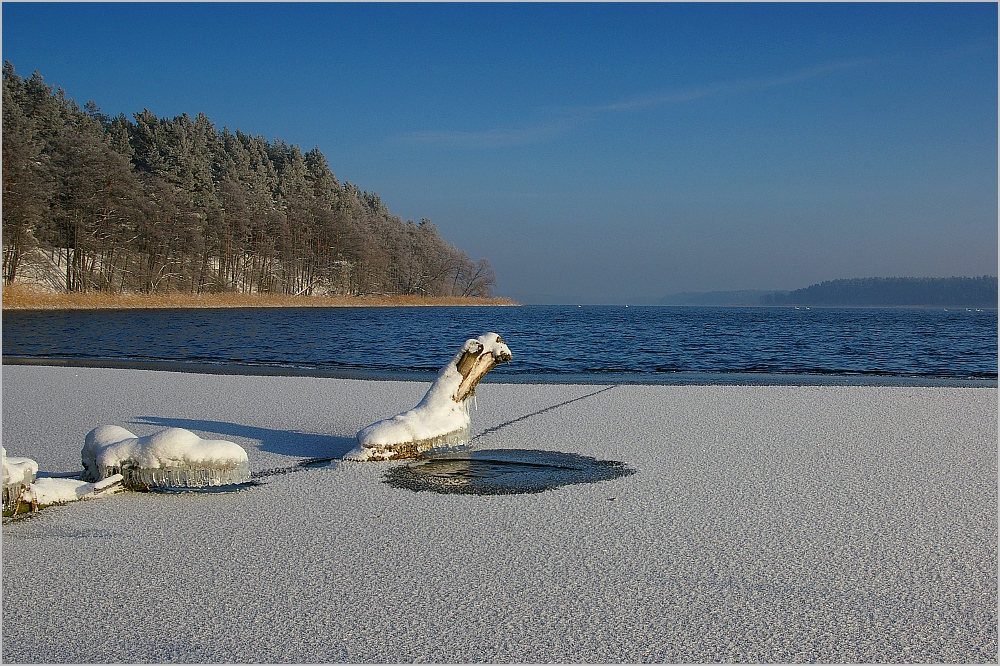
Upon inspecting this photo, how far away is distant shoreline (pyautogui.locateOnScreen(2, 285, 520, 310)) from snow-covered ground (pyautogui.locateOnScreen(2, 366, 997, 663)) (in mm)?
39129

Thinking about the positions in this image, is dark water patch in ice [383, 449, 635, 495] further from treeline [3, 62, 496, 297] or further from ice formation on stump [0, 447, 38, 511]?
treeline [3, 62, 496, 297]

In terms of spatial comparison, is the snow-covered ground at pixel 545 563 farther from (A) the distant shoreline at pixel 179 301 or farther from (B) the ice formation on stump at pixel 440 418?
(A) the distant shoreline at pixel 179 301

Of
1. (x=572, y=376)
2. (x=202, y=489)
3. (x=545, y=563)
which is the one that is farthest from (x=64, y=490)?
(x=572, y=376)

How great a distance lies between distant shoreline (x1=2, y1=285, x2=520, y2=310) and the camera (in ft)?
128

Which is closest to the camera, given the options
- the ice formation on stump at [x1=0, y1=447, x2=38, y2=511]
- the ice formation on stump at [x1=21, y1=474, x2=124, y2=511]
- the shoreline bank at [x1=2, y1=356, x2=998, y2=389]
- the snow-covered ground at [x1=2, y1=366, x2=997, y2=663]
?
the snow-covered ground at [x1=2, y1=366, x2=997, y2=663]

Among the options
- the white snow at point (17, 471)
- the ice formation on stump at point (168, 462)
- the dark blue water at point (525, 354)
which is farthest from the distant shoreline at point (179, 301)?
the white snow at point (17, 471)

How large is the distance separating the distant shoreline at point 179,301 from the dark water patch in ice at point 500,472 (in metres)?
→ 38.9

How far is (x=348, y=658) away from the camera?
230cm

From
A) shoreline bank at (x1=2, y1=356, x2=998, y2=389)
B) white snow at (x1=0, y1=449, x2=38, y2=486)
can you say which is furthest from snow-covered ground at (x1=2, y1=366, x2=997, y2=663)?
shoreline bank at (x1=2, y1=356, x2=998, y2=389)

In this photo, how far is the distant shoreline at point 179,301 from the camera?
38.9 metres

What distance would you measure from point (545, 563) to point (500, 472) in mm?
1787

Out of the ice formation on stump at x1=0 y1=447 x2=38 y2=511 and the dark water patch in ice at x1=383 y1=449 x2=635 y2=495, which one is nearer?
the ice formation on stump at x1=0 y1=447 x2=38 y2=511

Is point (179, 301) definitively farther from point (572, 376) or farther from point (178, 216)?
point (572, 376)

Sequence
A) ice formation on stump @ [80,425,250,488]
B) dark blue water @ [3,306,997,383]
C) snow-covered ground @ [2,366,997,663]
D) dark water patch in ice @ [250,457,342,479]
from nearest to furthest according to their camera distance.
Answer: snow-covered ground @ [2,366,997,663]
ice formation on stump @ [80,425,250,488]
dark water patch in ice @ [250,457,342,479]
dark blue water @ [3,306,997,383]
